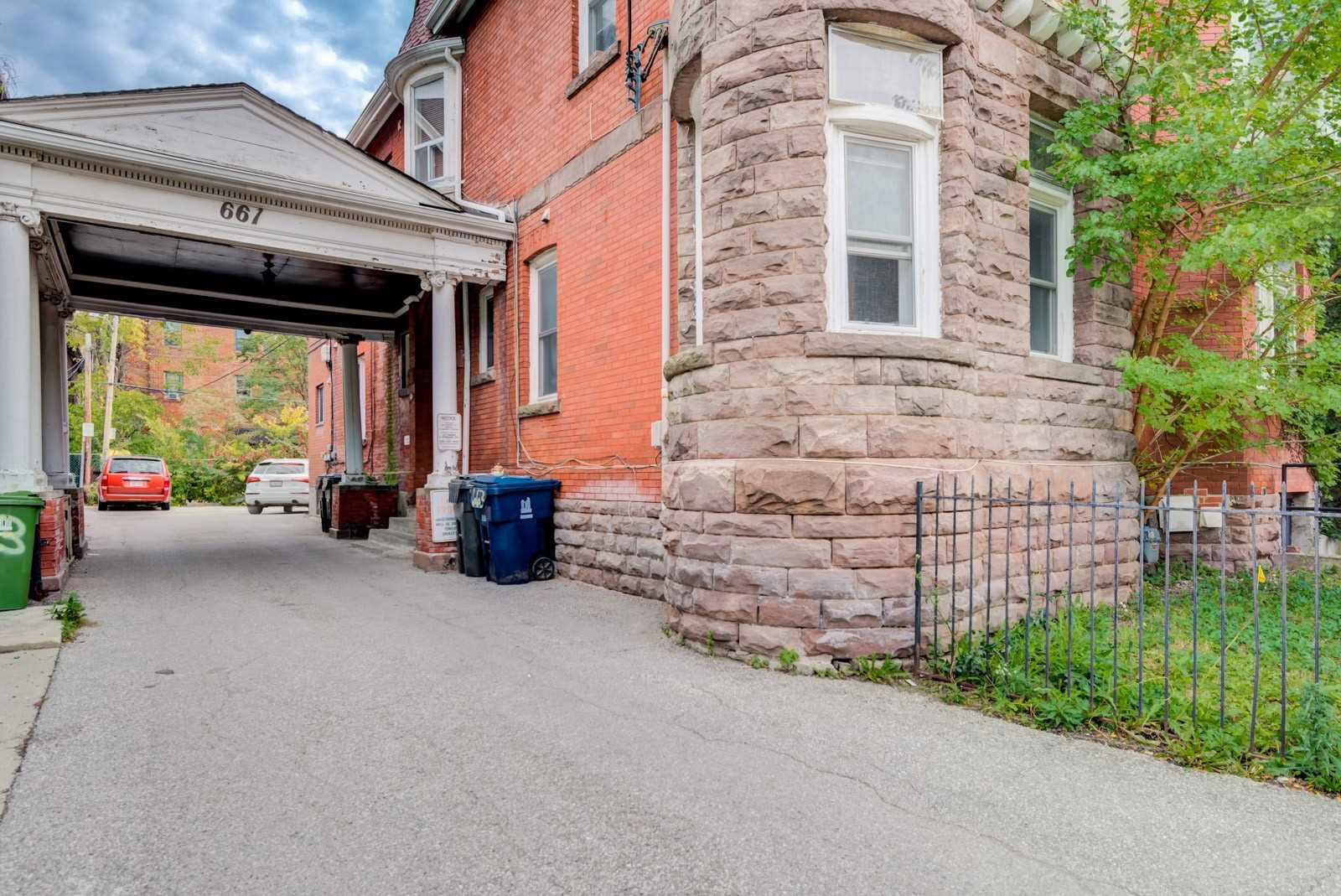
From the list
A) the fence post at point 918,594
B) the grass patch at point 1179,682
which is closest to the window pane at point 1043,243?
the grass patch at point 1179,682

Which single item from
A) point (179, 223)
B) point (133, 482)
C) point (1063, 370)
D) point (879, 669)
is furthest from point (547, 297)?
point (133, 482)

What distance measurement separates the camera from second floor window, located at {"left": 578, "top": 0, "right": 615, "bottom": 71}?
33.1 ft

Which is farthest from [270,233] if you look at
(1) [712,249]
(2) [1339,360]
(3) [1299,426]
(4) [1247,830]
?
(3) [1299,426]

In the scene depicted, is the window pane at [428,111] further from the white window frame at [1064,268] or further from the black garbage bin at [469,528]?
the white window frame at [1064,268]

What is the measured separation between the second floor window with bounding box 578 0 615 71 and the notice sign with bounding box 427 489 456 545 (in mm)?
5987

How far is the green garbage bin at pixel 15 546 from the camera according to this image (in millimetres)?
7133

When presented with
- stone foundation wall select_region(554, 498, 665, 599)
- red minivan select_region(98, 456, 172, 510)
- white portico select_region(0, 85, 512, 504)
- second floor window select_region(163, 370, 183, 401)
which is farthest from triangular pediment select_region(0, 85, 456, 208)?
second floor window select_region(163, 370, 183, 401)

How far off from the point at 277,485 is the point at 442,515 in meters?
15.9

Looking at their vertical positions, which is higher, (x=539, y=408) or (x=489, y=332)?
(x=489, y=332)

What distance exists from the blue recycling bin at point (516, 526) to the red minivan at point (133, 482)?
832 inches

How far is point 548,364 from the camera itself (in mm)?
10836

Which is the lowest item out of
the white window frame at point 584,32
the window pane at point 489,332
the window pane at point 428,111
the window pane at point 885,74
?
the window pane at point 489,332

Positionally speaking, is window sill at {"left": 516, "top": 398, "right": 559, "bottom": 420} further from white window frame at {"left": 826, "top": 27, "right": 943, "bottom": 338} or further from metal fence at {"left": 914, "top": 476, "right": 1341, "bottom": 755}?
metal fence at {"left": 914, "top": 476, "right": 1341, "bottom": 755}

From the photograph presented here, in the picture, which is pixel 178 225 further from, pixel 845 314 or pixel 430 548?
pixel 845 314
